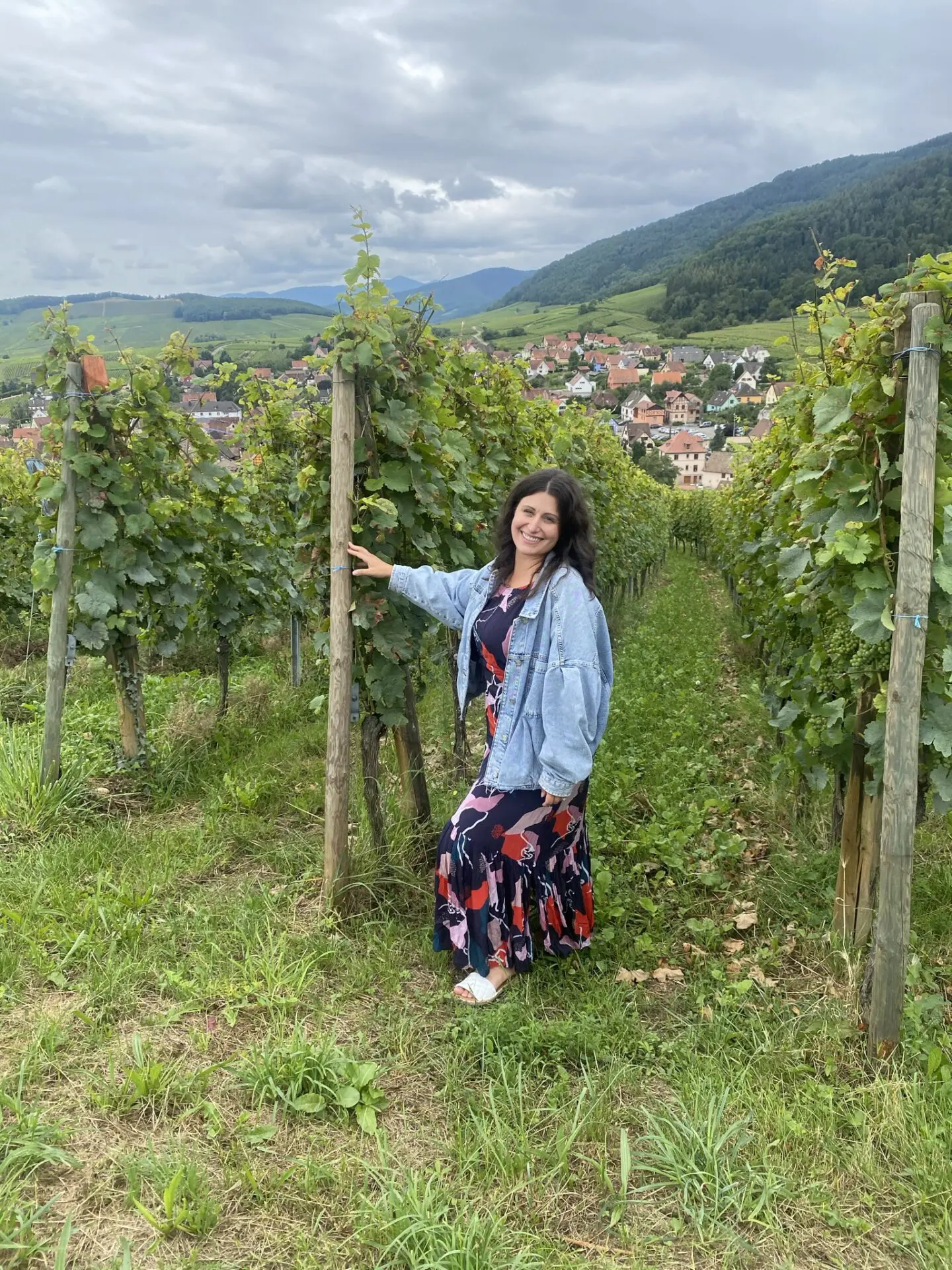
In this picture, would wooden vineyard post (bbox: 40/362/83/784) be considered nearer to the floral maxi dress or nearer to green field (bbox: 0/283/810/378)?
green field (bbox: 0/283/810/378)

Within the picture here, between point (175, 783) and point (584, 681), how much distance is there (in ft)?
10.8

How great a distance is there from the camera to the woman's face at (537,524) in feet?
10.1

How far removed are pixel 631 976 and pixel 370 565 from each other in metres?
2.16

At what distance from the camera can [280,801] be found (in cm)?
487

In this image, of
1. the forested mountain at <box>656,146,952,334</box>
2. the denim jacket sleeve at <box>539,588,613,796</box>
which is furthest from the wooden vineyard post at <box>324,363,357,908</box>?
the forested mountain at <box>656,146,952,334</box>

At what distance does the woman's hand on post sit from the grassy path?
55.6 inches

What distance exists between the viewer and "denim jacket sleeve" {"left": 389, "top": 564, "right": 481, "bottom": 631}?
3438mm

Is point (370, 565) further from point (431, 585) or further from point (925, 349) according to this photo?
point (925, 349)

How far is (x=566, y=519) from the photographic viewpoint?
3.13 metres

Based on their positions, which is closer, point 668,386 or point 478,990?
point 478,990

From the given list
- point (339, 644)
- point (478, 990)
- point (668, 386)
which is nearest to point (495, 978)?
point (478, 990)

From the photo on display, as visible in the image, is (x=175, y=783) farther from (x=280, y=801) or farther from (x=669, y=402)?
(x=669, y=402)

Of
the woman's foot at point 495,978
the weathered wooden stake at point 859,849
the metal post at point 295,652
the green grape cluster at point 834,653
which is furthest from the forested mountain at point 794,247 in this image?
the woman's foot at point 495,978

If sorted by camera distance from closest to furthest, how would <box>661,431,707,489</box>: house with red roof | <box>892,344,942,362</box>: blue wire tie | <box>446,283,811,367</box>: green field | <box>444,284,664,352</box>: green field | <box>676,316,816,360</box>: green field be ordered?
<box>892,344,942,362</box>: blue wire tie → <box>661,431,707,489</box>: house with red roof → <box>676,316,816,360</box>: green field → <box>446,283,811,367</box>: green field → <box>444,284,664,352</box>: green field
